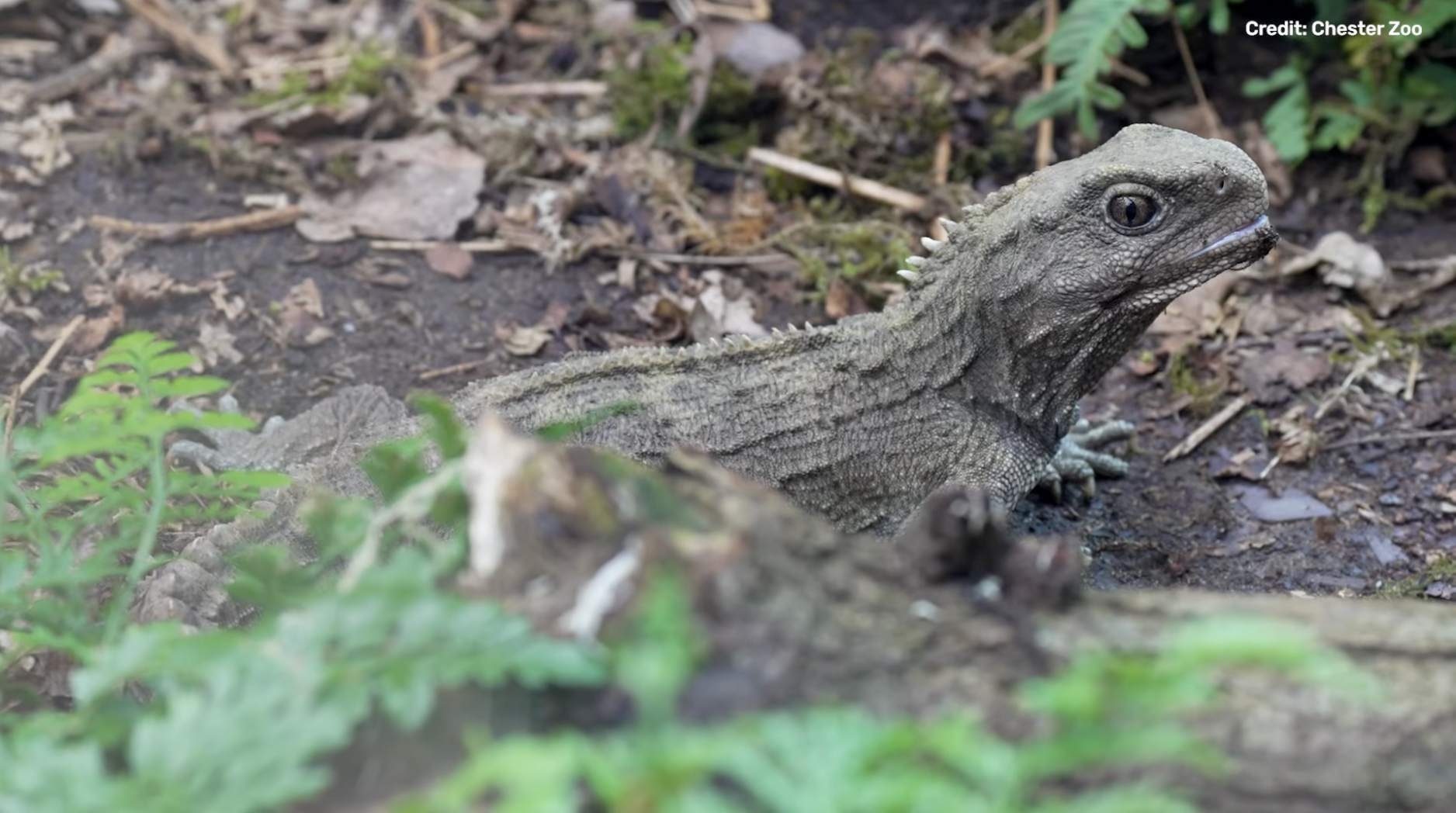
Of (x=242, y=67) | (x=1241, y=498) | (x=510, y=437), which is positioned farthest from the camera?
(x=242, y=67)

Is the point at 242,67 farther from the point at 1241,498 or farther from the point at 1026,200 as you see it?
the point at 1241,498

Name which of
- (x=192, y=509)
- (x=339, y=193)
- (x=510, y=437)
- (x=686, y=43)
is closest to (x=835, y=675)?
(x=510, y=437)

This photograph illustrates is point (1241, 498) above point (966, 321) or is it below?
below

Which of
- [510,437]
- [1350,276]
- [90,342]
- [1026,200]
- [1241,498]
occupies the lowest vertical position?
[90,342]

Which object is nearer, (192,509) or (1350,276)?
(192,509)

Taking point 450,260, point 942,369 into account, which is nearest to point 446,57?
point 450,260

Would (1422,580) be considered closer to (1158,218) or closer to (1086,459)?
(1086,459)

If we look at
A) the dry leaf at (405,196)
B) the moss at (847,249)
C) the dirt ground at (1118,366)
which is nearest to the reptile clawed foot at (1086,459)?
the dirt ground at (1118,366)
